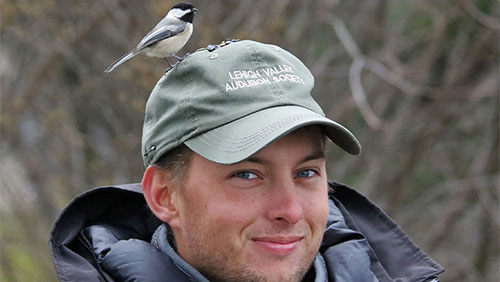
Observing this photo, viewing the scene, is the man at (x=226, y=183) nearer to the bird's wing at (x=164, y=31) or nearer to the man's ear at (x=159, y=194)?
the man's ear at (x=159, y=194)

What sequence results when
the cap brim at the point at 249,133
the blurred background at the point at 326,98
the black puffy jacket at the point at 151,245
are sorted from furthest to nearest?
1. the blurred background at the point at 326,98
2. the black puffy jacket at the point at 151,245
3. the cap brim at the point at 249,133

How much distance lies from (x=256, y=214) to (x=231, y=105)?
290 millimetres

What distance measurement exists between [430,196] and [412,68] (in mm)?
1194

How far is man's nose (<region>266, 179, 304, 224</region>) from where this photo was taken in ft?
6.75

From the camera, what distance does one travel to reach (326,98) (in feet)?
22.1

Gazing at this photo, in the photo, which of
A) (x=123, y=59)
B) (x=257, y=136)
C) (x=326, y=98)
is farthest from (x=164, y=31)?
(x=326, y=98)

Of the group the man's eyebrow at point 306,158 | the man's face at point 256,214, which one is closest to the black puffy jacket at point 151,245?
the man's face at point 256,214

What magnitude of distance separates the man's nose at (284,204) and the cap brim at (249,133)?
0.13m

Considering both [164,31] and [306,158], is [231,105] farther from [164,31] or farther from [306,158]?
[164,31]

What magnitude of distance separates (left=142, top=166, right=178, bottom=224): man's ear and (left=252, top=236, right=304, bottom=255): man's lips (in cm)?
27

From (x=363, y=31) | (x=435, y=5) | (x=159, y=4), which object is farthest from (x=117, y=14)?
(x=435, y=5)

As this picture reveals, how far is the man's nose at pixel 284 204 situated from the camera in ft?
6.75

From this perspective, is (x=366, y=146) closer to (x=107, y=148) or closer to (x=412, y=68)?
(x=412, y=68)

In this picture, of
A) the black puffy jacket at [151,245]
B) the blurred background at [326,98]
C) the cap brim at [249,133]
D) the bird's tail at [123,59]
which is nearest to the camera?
the cap brim at [249,133]
